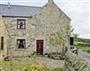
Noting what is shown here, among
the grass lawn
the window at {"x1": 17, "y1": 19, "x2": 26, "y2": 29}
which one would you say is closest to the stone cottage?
the window at {"x1": 17, "y1": 19, "x2": 26, "y2": 29}

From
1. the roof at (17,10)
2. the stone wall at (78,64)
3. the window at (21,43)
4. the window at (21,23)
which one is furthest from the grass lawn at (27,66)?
the roof at (17,10)

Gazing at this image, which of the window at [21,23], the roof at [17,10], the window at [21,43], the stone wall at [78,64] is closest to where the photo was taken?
the stone wall at [78,64]

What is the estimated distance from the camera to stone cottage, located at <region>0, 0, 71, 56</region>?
41438 mm

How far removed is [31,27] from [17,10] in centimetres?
355

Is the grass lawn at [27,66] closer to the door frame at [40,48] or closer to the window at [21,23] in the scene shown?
the window at [21,23]

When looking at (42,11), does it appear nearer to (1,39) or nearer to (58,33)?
(58,33)

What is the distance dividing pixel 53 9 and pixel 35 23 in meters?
3.51

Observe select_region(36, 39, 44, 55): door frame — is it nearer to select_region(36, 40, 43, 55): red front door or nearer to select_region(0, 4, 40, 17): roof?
select_region(36, 40, 43, 55): red front door

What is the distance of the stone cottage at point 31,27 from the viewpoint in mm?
41438

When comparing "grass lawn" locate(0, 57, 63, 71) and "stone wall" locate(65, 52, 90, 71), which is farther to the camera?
"grass lawn" locate(0, 57, 63, 71)

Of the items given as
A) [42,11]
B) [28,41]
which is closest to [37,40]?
[28,41]

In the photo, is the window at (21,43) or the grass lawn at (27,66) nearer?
the grass lawn at (27,66)

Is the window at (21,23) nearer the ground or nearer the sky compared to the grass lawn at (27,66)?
nearer the sky

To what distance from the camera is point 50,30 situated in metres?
42.8
